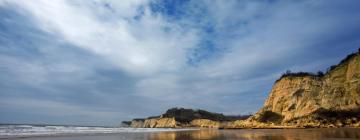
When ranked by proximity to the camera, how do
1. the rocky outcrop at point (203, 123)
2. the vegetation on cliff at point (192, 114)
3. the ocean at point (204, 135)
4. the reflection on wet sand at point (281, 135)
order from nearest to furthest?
the reflection on wet sand at point (281, 135) → the ocean at point (204, 135) → the rocky outcrop at point (203, 123) → the vegetation on cliff at point (192, 114)

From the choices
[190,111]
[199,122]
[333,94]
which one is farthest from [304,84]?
[190,111]

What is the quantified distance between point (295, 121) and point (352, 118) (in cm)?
1293

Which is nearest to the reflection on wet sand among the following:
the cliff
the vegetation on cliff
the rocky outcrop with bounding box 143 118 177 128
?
the cliff

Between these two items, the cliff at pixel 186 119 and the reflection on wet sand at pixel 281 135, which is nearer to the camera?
the reflection on wet sand at pixel 281 135

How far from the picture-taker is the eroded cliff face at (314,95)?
2101 inches

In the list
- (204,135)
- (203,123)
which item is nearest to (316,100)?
(204,135)

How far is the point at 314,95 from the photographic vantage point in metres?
62.3

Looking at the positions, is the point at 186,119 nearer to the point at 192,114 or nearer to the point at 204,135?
the point at 192,114

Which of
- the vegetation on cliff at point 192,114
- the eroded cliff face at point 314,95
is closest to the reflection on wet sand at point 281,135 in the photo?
the eroded cliff face at point 314,95

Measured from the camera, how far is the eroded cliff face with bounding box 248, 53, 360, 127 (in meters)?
Result: 53.4

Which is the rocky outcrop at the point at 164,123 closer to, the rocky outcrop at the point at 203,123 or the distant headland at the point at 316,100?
the rocky outcrop at the point at 203,123

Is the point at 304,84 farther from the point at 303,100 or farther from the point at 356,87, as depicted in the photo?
the point at 356,87

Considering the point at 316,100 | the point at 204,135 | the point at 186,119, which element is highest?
the point at 316,100

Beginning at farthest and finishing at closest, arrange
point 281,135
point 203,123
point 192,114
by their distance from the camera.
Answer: point 192,114, point 203,123, point 281,135
